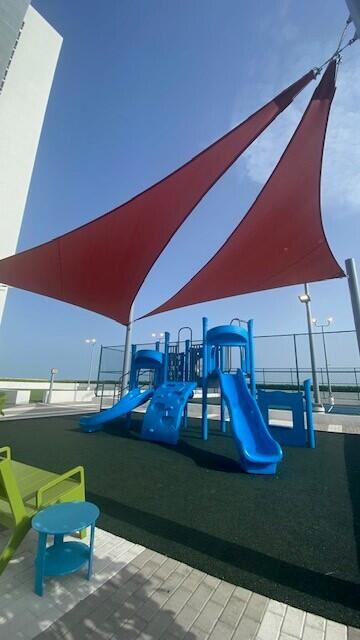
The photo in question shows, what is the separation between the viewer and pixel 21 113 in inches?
647

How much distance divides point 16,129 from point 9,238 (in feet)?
22.6

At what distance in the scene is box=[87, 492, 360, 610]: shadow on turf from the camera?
1.96m

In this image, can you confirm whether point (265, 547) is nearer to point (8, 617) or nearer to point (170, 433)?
point (8, 617)

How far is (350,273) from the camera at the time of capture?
112 inches

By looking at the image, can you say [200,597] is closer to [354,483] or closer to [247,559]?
[247,559]

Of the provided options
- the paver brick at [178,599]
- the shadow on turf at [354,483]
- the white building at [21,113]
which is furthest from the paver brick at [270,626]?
the white building at [21,113]

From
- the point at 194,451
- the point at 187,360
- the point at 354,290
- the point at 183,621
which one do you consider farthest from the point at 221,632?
the point at 187,360

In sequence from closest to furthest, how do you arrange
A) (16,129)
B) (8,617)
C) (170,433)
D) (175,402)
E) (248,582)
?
(8,617)
(248,582)
(170,433)
(175,402)
(16,129)

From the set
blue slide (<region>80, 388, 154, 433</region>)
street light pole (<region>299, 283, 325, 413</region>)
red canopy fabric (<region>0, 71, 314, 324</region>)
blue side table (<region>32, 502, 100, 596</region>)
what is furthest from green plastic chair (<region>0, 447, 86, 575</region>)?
street light pole (<region>299, 283, 325, 413</region>)

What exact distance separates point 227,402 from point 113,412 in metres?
3.56

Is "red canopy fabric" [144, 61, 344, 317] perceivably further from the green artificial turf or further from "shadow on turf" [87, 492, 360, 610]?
"shadow on turf" [87, 492, 360, 610]

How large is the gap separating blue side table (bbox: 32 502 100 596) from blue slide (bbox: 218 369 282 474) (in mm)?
3074

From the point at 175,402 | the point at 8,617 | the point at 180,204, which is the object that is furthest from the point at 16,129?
the point at 8,617

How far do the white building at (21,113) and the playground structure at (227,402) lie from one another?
30.7ft
